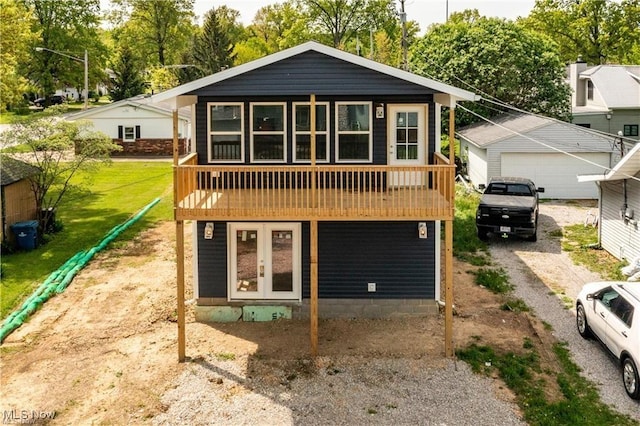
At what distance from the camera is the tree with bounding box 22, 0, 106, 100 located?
6278 cm

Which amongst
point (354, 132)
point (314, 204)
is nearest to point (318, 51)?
point (354, 132)

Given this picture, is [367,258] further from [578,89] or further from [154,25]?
[154,25]

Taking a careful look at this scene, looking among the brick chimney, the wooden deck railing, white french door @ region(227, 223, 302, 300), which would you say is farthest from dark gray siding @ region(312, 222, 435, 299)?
the brick chimney

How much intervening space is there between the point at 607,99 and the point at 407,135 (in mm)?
28022

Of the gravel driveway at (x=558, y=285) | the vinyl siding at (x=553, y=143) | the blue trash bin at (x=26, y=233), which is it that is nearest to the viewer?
the gravel driveway at (x=558, y=285)

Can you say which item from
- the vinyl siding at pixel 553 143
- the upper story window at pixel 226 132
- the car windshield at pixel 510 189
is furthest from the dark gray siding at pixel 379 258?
the vinyl siding at pixel 553 143

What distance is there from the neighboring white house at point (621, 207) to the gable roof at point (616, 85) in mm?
20048

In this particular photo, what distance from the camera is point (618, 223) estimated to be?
60.3ft

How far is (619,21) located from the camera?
52594mm

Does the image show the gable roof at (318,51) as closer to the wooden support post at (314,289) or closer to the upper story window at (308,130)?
the upper story window at (308,130)

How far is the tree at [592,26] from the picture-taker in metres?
52.3

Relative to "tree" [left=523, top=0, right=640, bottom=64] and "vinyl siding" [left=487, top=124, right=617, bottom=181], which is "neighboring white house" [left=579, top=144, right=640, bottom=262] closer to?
"vinyl siding" [left=487, top=124, right=617, bottom=181]

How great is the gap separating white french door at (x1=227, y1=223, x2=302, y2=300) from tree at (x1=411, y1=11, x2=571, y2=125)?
24500mm

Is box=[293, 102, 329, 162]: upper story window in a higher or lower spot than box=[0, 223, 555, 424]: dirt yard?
higher
